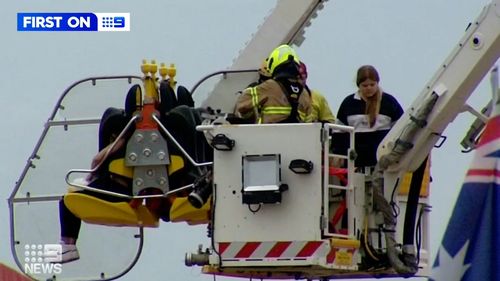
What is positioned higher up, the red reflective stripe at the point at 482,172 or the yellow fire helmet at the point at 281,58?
the yellow fire helmet at the point at 281,58

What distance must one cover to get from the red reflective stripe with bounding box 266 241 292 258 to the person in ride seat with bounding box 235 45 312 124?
111 centimetres

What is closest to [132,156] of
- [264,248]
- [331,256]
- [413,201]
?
[264,248]

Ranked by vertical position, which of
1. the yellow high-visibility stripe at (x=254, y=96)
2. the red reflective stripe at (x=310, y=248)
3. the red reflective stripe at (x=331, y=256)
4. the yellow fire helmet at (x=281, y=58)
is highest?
the yellow fire helmet at (x=281, y=58)

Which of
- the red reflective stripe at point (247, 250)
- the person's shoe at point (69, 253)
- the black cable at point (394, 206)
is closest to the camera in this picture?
the red reflective stripe at point (247, 250)

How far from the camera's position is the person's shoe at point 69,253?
14.2 meters

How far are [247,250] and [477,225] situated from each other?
21.6 feet

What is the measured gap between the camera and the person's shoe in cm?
1423

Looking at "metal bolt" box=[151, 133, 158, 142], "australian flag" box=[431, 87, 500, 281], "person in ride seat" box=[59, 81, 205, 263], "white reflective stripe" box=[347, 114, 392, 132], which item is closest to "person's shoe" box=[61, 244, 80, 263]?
"person in ride seat" box=[59, 81, 205, 263]

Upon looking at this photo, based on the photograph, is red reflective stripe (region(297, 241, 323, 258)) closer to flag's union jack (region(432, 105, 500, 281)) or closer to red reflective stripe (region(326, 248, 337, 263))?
red reflective stripe (region(326, 248, 337, 263))

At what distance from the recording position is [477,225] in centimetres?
600

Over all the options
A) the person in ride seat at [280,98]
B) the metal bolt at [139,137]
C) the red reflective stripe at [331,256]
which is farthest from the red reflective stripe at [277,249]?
the metal bolt at [139,137]

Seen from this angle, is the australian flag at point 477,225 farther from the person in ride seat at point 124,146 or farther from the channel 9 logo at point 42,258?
the channel 9 logo at point 42,258

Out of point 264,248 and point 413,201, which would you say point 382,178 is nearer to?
point 413,201

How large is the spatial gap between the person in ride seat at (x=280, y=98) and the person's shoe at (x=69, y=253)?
2384mm
